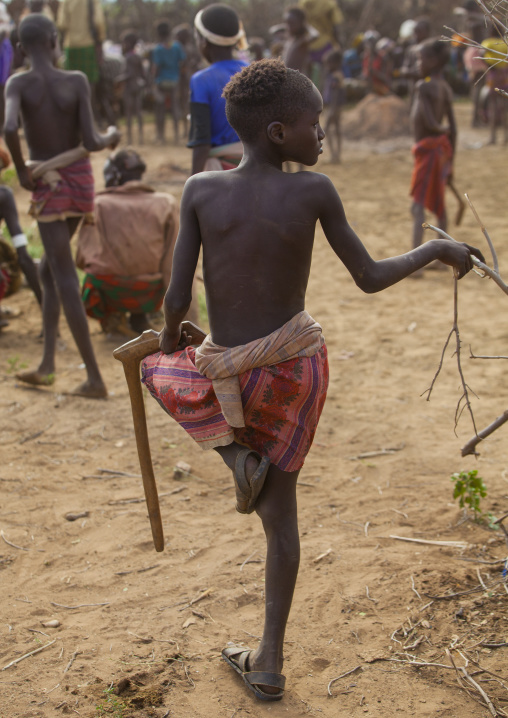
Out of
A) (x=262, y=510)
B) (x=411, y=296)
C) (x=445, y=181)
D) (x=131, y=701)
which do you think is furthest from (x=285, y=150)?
(x=445, y=181)

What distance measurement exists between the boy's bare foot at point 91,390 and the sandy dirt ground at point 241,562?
0.06 metres

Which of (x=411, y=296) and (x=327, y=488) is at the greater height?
(x=327, y=488)

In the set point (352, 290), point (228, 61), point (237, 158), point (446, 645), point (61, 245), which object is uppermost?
point (228, 61)

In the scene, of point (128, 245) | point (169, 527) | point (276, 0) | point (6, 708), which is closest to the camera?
point (6, 708)

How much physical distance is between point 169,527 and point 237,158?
6.69ft

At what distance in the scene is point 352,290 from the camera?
6410 mm

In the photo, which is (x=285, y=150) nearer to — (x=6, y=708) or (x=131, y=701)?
(x=131, y=701)

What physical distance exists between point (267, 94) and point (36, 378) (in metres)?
2.92

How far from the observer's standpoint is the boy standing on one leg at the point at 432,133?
6.28 meters

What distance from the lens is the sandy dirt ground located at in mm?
2186

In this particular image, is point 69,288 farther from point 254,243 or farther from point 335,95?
point 335,95

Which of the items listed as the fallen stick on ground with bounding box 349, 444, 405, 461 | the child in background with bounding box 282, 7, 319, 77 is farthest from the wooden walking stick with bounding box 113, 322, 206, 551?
the child in background with bounding box 282, 7, 319, 77

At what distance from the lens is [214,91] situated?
12.8 ft

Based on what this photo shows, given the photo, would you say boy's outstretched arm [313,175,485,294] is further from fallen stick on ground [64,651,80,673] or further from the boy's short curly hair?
fallen stick on ground [64,651,80,673]
